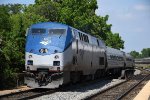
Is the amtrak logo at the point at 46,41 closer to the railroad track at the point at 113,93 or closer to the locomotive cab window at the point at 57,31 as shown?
the locomotive cab window at the point at 57,31

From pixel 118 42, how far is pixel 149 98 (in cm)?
8793

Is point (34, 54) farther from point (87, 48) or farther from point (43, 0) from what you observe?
point (43, 0)

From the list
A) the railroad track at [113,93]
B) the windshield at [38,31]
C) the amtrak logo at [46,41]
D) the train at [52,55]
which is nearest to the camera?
the railroad track at [113,93]

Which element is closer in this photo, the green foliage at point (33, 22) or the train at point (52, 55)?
the train at point (52, 55)

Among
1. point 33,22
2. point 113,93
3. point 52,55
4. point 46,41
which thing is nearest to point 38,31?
point 46,41

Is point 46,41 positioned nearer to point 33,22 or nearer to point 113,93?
point 113,93

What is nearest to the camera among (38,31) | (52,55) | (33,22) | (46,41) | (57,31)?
(52,55)

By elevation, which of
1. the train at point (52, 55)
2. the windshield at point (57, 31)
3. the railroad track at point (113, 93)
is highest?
the windshield at point (57, 31)

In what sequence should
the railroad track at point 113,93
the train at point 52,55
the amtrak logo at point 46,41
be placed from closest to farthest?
1. the railroad track at point 113,93
2. the train at point 52,55
3. the amtrak logo at point 46,41

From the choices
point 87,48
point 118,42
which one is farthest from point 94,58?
point 118,42

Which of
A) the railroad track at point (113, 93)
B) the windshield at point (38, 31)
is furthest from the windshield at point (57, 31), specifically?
the railroad track at point (113, 93)

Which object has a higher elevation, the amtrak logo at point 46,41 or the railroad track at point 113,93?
the amtrak logo at point 46,41

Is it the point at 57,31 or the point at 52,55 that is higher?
the point at 57,31

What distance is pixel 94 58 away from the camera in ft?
88.8
